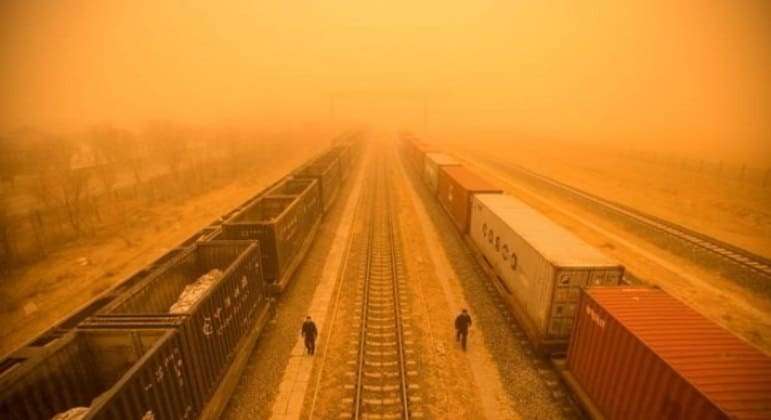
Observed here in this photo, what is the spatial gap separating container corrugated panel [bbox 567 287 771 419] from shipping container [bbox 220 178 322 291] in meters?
13.0

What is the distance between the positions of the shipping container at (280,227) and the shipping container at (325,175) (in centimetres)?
196

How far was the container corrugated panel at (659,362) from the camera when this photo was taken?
6.77 m

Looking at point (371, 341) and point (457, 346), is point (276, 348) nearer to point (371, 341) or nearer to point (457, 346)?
point (371, 341)

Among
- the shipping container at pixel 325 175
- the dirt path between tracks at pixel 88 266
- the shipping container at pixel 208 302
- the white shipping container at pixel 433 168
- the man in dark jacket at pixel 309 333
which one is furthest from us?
the white shipping container at pixel 433 168

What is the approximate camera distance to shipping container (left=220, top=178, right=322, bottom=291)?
54.5 ft

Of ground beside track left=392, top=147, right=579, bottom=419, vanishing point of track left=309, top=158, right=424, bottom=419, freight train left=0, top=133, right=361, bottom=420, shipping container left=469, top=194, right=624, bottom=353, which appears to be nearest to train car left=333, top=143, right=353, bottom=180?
vanishing point of track left=309, top=158, right=424, bottom=419

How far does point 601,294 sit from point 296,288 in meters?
13.9

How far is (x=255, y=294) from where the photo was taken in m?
14.4

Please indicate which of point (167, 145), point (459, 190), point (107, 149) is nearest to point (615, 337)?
point (459, 190)

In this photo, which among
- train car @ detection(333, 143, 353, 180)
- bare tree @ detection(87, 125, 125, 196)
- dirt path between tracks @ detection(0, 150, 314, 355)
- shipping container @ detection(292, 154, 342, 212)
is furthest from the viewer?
bare tree @ detection(87, 125, 125, 196)

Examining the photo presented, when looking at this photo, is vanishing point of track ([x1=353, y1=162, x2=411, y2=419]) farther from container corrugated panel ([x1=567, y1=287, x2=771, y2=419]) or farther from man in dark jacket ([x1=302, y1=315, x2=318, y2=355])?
container corrugated panel ([x1=567, y1=287, x2=771, y2=419])

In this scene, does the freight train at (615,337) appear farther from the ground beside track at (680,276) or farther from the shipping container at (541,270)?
the ground beside track at (680,276)

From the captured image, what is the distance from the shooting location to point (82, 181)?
34.3 meters

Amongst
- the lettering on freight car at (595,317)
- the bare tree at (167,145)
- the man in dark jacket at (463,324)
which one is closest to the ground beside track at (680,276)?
the lettering on freight car at (595,317)
